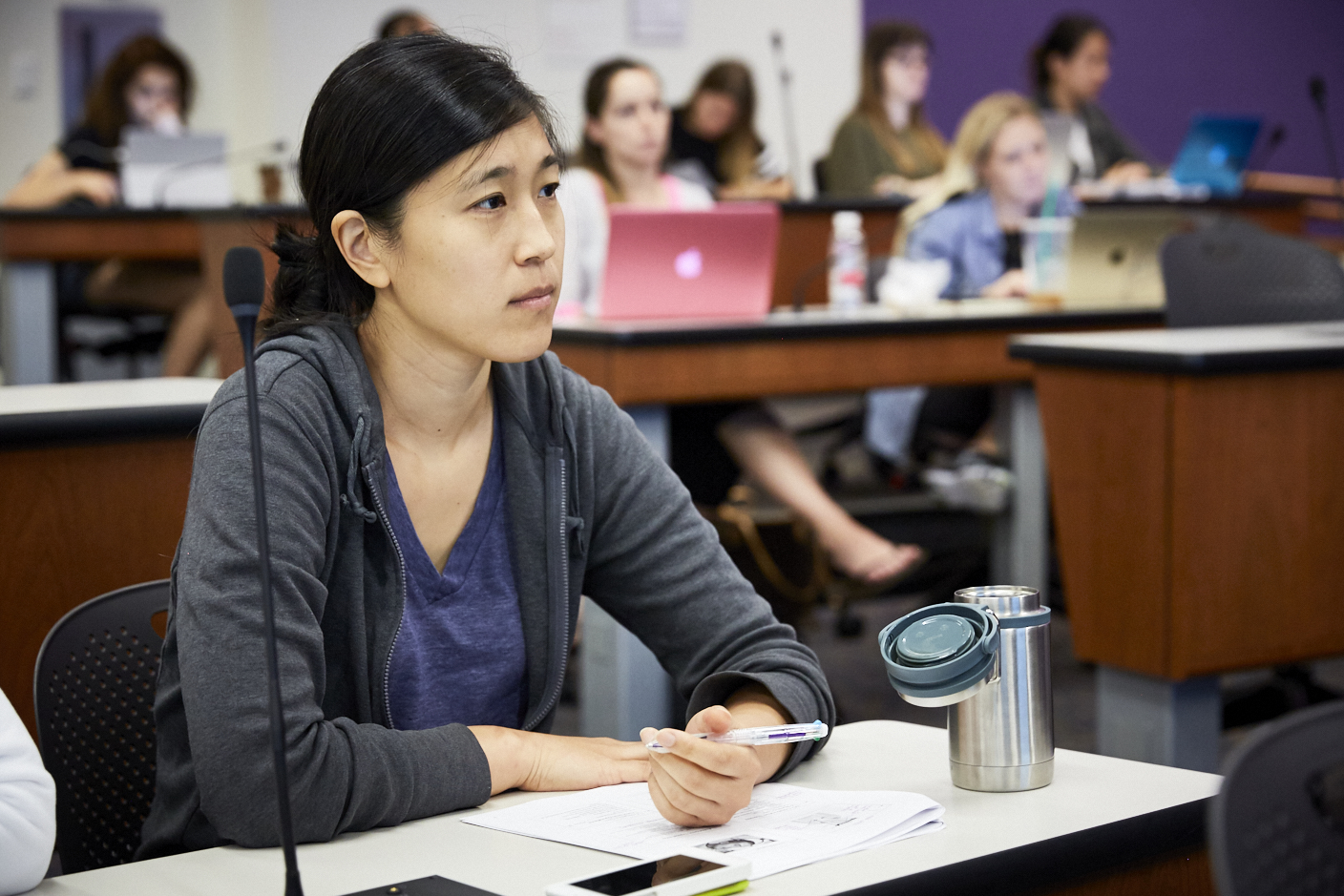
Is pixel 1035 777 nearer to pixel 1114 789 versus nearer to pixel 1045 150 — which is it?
pixel 1114 789

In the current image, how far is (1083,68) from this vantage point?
6246 millimetres

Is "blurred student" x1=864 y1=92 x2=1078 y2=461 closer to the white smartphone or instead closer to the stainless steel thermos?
the stainless steel thermos

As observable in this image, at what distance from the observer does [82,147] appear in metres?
5.44

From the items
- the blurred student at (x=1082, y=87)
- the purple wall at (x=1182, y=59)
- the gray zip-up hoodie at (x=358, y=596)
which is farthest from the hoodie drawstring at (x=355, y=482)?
the purple wall at (x=1182, y=59)

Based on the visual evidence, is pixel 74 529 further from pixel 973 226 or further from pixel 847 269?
pixel 973 226

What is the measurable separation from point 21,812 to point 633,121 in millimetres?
2998

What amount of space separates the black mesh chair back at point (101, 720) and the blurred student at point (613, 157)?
2.29 m

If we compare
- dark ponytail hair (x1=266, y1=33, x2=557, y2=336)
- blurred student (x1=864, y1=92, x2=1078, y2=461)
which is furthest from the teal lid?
blurred student (x1=864, y1=92, x2=1078, y2=461)

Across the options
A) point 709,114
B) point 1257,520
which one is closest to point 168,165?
point 709,114

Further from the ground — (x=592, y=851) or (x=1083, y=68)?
(x=1083, y=68)

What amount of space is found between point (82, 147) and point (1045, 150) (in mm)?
3340

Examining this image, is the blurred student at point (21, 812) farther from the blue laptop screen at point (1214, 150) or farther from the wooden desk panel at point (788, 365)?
the blue laptop screen at point (1214, 150)

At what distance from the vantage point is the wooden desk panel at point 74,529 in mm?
1575

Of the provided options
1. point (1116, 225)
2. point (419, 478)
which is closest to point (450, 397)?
point (419, 478)
